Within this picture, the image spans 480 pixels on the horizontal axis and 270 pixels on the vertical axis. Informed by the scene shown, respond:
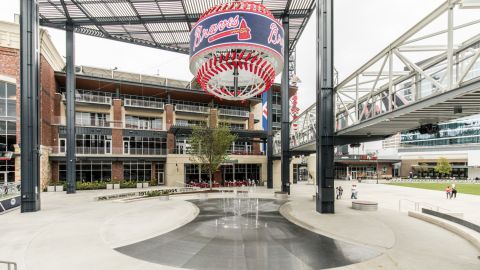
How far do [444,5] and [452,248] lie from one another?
29.2 ft

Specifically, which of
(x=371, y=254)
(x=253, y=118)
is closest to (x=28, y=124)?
(x=371, y=254)

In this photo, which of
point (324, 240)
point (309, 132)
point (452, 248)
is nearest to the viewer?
point (452, 248)

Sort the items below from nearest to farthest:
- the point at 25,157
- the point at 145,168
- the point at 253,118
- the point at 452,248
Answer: the point at 452,248
the point at 25,157
the point at 145,168
the point at 253,118

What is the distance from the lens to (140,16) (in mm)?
29375

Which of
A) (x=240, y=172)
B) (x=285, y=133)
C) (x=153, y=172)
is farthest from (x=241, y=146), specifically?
(x=285, y=133)

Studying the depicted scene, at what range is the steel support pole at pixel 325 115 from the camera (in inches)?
695

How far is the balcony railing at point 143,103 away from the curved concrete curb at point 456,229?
1426 inches

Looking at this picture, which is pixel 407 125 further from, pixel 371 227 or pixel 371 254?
pixel 371 254

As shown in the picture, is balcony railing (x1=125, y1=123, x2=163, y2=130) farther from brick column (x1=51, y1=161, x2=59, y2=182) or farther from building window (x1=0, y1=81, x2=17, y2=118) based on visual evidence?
building window (x1=0, y1=81, x2=17, y2=118)

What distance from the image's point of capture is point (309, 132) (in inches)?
997

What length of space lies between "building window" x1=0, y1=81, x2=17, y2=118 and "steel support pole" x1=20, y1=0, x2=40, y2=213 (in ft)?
49.0

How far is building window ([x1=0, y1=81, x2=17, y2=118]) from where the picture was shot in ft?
97.4

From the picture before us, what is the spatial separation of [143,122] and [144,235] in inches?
1296

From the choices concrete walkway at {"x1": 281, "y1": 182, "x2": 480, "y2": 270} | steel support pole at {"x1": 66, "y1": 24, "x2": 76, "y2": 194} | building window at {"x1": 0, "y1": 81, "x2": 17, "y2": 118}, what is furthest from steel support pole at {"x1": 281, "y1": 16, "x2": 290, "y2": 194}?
building window at {"x1": 0, "y1": 81, "x2": 17, "y2": 118}
